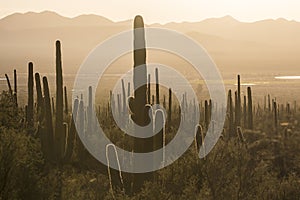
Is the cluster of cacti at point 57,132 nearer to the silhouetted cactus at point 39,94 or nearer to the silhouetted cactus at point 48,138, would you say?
the silhouetted cactus at point 48,138

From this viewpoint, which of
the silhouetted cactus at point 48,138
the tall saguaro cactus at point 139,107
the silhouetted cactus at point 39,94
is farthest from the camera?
the silhouetted cactus at point 39,94

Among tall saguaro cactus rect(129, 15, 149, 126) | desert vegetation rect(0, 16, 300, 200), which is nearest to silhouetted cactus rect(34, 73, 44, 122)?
desert vegetation rect(0, 16, 300, 200)

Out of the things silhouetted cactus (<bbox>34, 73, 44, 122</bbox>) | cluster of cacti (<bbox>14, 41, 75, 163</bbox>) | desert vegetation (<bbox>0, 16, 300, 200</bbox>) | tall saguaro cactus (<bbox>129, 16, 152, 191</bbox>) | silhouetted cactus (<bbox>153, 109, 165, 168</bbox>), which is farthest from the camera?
silhouetted cactus (<bbox>34, 73, 44, 122</bbox>)

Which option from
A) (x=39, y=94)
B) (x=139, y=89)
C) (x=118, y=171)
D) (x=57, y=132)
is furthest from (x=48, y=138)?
(x=139, y=89)

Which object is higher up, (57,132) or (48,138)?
(57,132)

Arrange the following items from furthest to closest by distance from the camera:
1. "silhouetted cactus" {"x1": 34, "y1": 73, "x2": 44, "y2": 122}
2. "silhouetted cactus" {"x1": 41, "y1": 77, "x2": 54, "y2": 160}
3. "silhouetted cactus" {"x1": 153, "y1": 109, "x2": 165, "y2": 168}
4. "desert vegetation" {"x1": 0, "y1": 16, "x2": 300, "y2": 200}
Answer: "silhouetted cactus" {"x1": 34, "y1": 73, "x2": 44, "y2": 122}
"silhouetted cactus" {"x1": 41, "y1": 77, "x2": 54, "y2": 160}
"silhouetted cactus" {"x1": 153, "y1": 109, "x2": 165, "y2": 168}
"desert vegetation" {"x1": 0, "y1": 16, "x2": 300, "y2": 200}

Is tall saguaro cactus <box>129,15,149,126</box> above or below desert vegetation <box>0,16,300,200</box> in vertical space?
above

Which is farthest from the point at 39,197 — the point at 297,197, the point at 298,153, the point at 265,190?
the point at 298,153

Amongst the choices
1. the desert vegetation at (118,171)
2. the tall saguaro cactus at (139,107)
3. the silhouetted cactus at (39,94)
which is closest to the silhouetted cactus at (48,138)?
the desert vegetation at (118,171)

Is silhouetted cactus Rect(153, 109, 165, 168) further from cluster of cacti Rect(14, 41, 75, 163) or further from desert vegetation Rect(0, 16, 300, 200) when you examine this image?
cluster of cacti Rect(14, 41, 75, 163)

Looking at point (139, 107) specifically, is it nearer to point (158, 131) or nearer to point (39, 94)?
point (158, 131)

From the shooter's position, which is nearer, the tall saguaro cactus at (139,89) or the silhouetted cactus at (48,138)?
the tall saguaro cactus at (139,89)

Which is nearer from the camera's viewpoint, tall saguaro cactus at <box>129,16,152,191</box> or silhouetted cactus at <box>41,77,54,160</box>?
tall saguaro cactus at <box>129,16,152,191</box>

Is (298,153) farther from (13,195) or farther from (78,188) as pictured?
(13,195)
